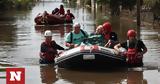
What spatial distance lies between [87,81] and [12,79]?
5.42 metres

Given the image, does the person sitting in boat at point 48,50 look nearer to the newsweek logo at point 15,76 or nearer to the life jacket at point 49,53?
the life jacket at point 49,53

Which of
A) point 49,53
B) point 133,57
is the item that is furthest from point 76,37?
point 133,57

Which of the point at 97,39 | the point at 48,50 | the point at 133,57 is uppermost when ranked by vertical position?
the point at 97,39

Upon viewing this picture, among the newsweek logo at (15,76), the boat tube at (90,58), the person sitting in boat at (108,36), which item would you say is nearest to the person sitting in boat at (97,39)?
the person sitting in boat at (108,36)

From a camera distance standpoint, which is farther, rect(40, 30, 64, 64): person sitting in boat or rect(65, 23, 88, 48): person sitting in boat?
rect(65, 23, 88, 48): person sitting in boat

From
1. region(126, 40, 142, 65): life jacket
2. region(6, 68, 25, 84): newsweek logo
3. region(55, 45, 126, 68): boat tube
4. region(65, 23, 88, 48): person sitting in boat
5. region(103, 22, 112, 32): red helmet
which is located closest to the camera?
region(6, 68, 25, 84): newsweek logo

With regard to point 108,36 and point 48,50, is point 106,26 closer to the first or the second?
point 108,36

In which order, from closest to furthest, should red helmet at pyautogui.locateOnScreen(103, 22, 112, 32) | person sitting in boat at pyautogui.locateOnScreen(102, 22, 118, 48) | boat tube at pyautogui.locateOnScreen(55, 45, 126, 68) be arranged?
boat tube at pyautogui.locateOnScreen(55, 45, 126, 68) < red helmet at pyautogui.locateOnScreen(103, 22, 112, 32) < person sitting in boat at pyautogui.locateOnScreen(102, 22, 118, 48)

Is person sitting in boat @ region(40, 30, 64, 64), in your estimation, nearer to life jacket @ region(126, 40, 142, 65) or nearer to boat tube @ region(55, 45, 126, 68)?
boat tube @ region(55, 45, 126, 68)

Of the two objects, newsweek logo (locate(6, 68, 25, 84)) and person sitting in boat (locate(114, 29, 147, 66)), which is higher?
newsweek logo (locate(6, 68, 25, 84))

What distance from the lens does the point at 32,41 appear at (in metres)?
21.9

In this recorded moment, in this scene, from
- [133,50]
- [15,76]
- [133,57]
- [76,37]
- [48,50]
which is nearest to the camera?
[15,76]

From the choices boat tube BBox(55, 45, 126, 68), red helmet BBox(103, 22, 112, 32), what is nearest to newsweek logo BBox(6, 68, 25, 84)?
boat tube BBox(55, 45, 126, 68)

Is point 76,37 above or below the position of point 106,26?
below
